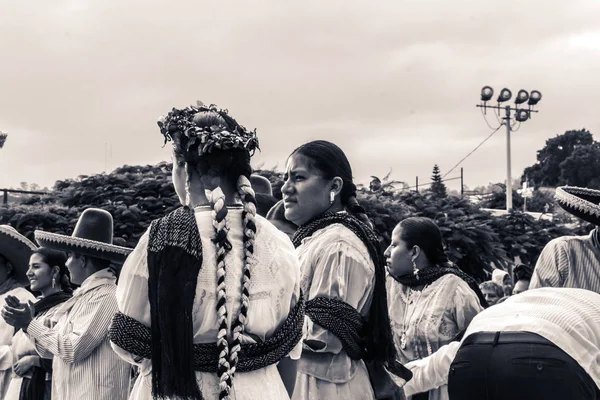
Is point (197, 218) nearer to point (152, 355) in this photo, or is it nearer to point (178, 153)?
point (178, 153)

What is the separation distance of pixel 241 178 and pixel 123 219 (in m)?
10.6

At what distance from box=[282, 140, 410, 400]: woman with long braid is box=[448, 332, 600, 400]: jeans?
142 centimetres

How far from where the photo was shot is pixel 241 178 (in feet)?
11.6

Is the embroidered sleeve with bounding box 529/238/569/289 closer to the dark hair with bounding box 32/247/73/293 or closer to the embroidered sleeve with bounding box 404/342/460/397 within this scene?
the embroidered sleeve with bounding box 404/342/460/397

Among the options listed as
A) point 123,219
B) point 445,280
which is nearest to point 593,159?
point 123,219

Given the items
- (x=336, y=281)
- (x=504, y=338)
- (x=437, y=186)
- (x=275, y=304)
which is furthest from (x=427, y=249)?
(x=437, y=186)

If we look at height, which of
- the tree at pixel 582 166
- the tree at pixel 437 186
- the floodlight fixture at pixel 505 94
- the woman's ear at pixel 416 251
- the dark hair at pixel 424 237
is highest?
the floodlight fixture at pixel 505 94

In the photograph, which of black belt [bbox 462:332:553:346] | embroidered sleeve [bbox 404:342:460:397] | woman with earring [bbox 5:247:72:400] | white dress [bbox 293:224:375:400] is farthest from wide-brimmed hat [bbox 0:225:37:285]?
black belt [bbox 462:332:553:346]

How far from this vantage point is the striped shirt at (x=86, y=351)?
18.8ft

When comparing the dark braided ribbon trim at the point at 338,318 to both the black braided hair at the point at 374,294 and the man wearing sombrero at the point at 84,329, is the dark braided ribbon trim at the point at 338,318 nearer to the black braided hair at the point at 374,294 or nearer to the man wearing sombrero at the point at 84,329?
the black braided hair at the point at 374,294

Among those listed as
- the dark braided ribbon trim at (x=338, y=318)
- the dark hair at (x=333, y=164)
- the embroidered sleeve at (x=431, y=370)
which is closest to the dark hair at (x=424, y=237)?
the dark hair at (x=333, y=164)

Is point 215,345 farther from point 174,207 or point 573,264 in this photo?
point 174,207

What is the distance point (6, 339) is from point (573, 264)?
14.0ft

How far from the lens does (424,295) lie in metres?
6.39
